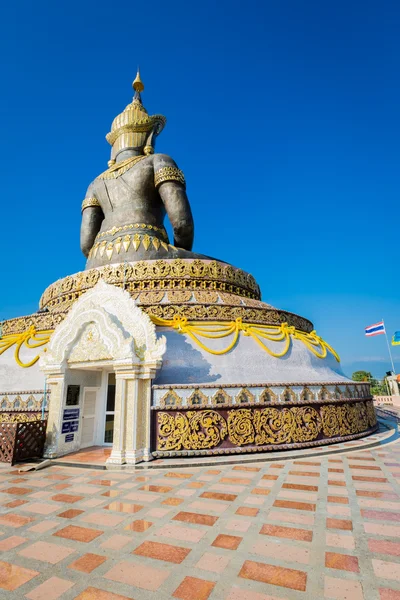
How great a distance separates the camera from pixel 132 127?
16875 mm

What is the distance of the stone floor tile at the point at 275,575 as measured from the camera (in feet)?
8.74

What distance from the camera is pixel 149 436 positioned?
23.1 feet

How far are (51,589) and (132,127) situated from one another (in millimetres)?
18070

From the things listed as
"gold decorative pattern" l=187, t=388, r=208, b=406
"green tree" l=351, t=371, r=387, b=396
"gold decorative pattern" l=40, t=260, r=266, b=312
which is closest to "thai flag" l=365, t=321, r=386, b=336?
"gold decorative pattern" l=40, t=260, r=266, b=312

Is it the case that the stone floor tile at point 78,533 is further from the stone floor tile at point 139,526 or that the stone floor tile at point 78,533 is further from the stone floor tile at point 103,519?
the stone floor tile at point 139,526

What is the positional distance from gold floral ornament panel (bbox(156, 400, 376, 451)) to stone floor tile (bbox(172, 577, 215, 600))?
14.3 ft

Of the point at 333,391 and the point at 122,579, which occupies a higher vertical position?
the point at 333,391

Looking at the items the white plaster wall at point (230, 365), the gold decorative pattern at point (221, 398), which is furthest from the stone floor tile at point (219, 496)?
the white plaster wall at point (230, 365)

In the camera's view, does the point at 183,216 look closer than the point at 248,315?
No

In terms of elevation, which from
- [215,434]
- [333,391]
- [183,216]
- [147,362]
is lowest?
[215,434]

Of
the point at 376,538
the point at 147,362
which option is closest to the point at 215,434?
the point at 147,362

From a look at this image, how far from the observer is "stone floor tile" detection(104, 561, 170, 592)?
8.84 ft

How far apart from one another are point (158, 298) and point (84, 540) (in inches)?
280

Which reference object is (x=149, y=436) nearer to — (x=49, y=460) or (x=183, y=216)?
(x=49, y=460)
